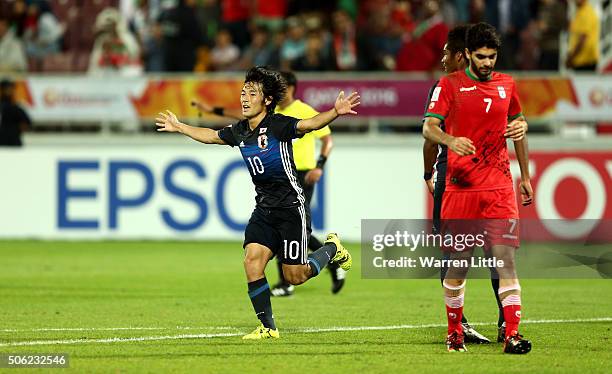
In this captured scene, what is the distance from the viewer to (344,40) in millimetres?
21547

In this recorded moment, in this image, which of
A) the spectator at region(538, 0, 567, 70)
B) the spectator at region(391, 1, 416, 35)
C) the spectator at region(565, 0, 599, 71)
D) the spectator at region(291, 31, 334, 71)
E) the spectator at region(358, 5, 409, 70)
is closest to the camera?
the spectator at region(565, 0, 599, 71)

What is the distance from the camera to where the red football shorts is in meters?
9.06

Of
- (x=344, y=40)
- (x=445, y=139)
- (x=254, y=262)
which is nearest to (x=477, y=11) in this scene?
(x=344, y=40)

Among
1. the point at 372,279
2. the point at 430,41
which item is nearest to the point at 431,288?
the point at 372,279

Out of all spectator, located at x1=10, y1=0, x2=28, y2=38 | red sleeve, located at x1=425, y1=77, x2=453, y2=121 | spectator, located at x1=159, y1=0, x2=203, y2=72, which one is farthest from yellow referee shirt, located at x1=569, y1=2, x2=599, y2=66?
red sleeve, located at x1=425, y1=77, x2=453, y2=121

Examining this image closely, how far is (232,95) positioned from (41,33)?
477 centimetres

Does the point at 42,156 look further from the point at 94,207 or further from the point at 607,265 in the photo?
the point at 607,265

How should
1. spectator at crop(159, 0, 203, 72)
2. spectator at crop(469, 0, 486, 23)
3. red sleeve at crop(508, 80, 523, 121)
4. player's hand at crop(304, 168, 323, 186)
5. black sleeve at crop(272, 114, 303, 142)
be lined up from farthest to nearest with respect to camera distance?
1. spectator at crop(159, 0, 203, 72)
2. spectator at crop(469, 0, 486, 23)
3. player's hand at crop(304, 168, 323, 186)
4. black sleeve at crop(272, 114, 303, 142)
5. red sleeve at crop(508, 80, 523, 121)

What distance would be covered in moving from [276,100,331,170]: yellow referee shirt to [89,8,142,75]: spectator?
8.61 meters

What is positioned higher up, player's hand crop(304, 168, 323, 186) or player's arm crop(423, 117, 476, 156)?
player's arm crop(423, 117, 476, 156)

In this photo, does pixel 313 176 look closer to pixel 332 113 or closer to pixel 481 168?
pixel 332 113

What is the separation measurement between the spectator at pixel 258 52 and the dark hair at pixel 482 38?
485 inches

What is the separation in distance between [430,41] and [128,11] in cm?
621

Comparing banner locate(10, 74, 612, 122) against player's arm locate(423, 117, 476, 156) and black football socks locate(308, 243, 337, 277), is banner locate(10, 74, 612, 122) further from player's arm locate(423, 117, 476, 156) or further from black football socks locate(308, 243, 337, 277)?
player's arm locate(423, 117, 476, 156)
